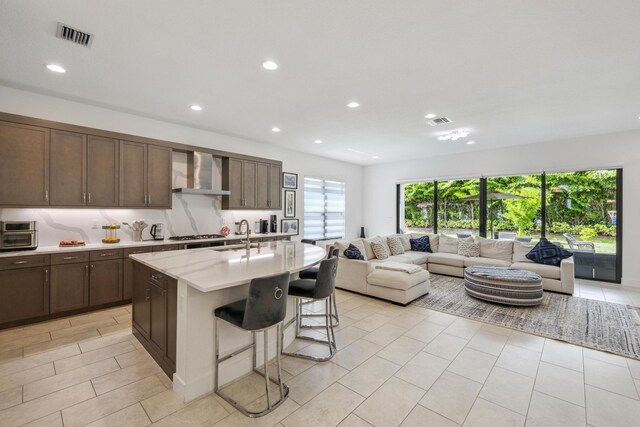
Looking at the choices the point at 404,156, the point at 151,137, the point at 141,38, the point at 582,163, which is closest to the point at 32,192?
the point at 151,137

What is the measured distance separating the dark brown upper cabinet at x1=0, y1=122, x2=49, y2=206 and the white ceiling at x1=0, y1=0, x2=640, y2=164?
59 centimetres

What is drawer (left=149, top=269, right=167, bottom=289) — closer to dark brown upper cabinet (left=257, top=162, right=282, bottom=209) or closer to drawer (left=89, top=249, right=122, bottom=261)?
drawer (left=89, top=249, right=122, bottom=261)

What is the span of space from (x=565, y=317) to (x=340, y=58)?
4309 millimetres

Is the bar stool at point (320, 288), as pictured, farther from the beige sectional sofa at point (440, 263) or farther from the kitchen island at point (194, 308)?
the beige sectional sofa at point (440, 263)

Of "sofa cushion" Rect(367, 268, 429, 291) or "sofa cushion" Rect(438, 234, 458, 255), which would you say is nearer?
"sofa cushion" Rect(367, 268, 429, 291)

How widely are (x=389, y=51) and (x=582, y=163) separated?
17.9 ft

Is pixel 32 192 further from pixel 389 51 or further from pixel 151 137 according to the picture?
pixel 389 51

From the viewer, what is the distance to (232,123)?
4.90 m

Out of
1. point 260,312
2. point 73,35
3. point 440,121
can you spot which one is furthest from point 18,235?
point 440,121

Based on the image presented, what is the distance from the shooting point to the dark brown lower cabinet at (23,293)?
321 cm

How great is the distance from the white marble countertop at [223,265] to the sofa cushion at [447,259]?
394 cm

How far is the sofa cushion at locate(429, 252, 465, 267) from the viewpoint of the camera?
6070mm

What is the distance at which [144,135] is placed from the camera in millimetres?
4578

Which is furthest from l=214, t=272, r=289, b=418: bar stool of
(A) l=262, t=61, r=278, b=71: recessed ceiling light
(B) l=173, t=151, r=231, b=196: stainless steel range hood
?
(B) l=173, t=151, r=231, b=196: stainless steel range hood
